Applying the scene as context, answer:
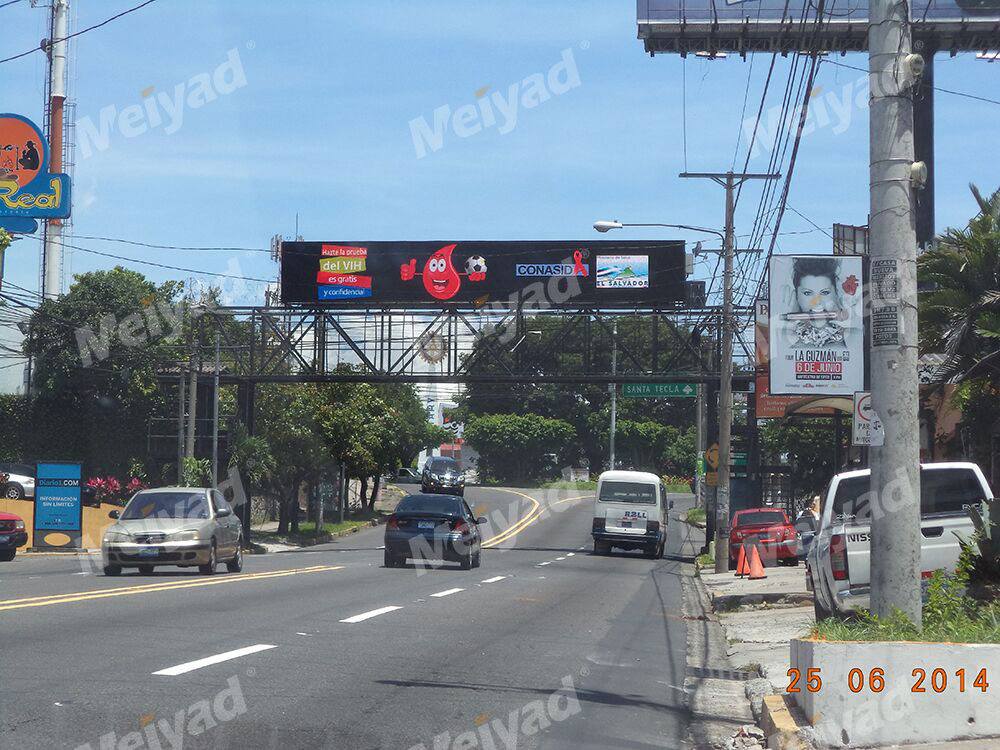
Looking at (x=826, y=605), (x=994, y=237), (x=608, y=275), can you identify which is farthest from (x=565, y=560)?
(x=826, y=605)

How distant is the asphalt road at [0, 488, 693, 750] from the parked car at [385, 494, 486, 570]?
480 centimetres

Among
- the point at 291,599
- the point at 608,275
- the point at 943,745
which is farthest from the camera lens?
the point at 608,275

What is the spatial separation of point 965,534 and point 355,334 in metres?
31.4

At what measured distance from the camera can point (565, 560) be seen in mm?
34344

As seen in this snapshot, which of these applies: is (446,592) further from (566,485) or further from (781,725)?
(566,485)

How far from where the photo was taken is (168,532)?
20328 millimetres

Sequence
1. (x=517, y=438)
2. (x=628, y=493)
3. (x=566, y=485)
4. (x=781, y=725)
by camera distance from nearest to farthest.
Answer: (x=781, y=725), (x=628, y=493), (x=566, y=485), (x=517, y=438)

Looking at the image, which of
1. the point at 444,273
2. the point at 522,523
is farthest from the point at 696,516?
the point at 444,273

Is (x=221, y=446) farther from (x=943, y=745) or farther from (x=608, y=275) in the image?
(x=943, y=745)

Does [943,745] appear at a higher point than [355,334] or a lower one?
lower

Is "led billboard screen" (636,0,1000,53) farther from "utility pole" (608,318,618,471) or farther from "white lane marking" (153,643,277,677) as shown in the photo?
"white lane marking" (153,643,277,677)

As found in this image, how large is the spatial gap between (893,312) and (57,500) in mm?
28372

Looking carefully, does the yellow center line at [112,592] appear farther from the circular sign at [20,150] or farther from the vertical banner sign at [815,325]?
the circular sign at [20,150]

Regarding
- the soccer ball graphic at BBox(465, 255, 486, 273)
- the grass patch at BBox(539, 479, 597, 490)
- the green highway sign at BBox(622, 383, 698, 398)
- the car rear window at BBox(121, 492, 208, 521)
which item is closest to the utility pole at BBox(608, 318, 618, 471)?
the green highway sign at BBox(622, 383, 698, 398)
